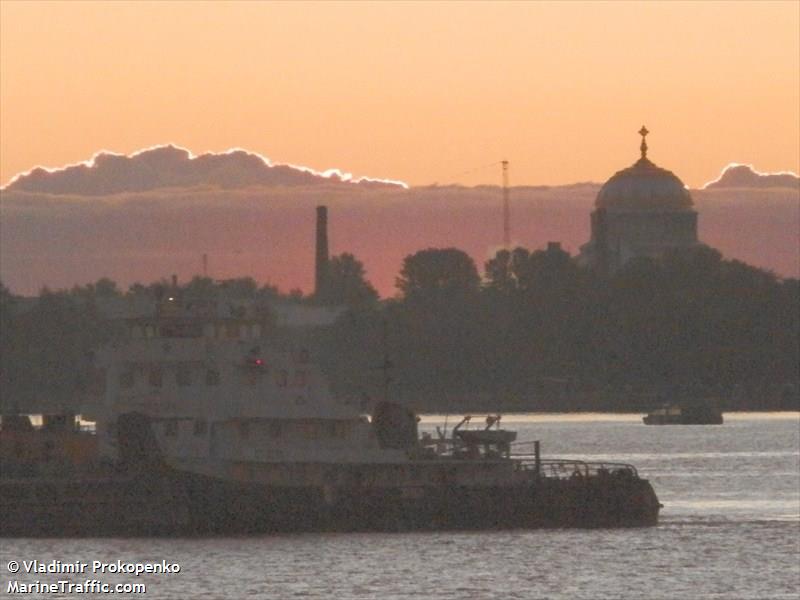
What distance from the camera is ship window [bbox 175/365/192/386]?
3782 inches

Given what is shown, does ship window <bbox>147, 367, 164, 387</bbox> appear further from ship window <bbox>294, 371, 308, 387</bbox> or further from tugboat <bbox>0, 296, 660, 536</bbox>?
ship window <bbox>294, 371, 308, 387</bbox>

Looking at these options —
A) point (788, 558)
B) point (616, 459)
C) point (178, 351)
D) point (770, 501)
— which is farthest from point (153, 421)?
point (616, 459)

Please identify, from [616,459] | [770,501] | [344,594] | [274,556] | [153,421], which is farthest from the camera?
[616,459]

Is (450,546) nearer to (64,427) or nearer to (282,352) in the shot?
(282,352)

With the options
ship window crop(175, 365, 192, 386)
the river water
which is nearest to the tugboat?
ship window crop(175, 365, 192, 386)

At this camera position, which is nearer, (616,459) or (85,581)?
(85,581)

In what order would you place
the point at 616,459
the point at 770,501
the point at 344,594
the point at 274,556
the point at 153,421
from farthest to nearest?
the point at 616,459 < the point at 770,501 < the point at 153,421 < the point at 274,556 < the point at 344,594

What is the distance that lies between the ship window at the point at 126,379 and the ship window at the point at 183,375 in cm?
156

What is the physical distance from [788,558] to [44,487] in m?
21.5

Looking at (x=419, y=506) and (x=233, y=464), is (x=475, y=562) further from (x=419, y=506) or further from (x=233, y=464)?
(x=233, y=464)

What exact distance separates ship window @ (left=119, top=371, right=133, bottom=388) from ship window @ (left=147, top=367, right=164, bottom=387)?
2.09ft

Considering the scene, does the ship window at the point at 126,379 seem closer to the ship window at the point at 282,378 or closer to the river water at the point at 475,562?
the ship window at the point at 282,378

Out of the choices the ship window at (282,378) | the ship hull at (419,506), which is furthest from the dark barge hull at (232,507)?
the ship window at (282,378)

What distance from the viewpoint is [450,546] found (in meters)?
93.9
